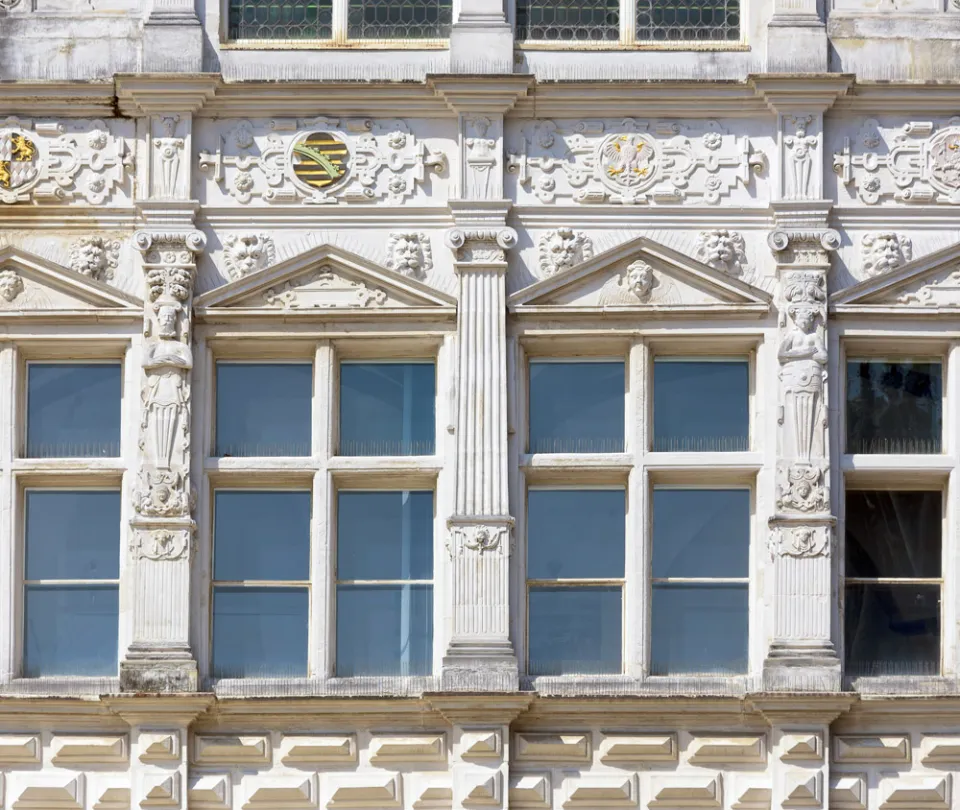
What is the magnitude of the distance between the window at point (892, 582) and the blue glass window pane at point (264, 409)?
3954 millimetres

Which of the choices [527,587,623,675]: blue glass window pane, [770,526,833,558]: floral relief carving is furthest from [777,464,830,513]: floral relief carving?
[527,587,623,675]: blue glass window pane

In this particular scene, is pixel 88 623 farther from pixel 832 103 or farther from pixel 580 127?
→ pixel 832 103

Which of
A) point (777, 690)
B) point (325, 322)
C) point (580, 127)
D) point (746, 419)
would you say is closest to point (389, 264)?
point (325, 322)

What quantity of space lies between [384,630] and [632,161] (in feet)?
12.4

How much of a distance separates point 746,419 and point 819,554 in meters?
1.15

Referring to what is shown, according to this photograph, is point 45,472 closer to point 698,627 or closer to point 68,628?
point 68,628

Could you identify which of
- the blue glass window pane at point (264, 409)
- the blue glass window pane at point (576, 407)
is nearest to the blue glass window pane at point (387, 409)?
the blue glass window pane at point (264, 409)

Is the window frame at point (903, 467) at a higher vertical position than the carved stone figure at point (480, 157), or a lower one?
lower

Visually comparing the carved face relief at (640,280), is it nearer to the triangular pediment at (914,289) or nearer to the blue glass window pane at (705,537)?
the triangular pediment at (914,289)

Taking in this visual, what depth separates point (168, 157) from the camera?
57.6 ft

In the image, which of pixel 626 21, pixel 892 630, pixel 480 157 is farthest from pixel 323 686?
pixel 626 21

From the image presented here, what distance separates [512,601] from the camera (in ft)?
56.4

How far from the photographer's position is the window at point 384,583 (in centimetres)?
1739

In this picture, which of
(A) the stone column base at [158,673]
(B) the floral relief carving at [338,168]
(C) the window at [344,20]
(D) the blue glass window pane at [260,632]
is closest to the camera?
(A) the stone column base at [158,673]
